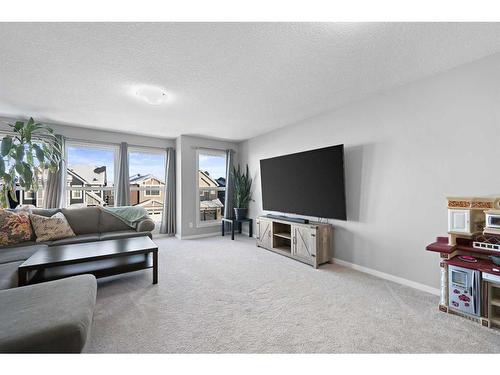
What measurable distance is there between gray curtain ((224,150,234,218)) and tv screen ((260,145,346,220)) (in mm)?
1366

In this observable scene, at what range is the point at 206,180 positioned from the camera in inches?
211

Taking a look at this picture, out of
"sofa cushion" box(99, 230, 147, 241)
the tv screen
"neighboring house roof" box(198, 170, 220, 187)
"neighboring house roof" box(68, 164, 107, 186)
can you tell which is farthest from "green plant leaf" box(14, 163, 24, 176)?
the tv screen

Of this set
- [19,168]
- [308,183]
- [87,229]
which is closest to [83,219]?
[87,229]

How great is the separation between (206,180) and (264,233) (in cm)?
220

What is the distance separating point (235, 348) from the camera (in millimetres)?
1480

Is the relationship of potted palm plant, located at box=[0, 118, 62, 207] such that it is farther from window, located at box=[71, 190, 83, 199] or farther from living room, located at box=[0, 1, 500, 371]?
window, located at box=[71, 190, 83, 199]

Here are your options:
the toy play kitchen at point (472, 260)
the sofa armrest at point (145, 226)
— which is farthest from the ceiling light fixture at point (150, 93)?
the toy play kitchen at point (472, 260)

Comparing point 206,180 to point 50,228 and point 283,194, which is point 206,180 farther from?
point 50,228

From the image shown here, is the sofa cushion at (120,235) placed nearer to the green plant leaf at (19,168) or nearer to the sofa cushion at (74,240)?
the sofa cushion at (74,240)

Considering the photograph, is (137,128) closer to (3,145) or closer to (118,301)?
(3,145)

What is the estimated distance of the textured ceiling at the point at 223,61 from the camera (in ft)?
5.37

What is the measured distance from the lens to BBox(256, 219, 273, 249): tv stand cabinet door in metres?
3.89
